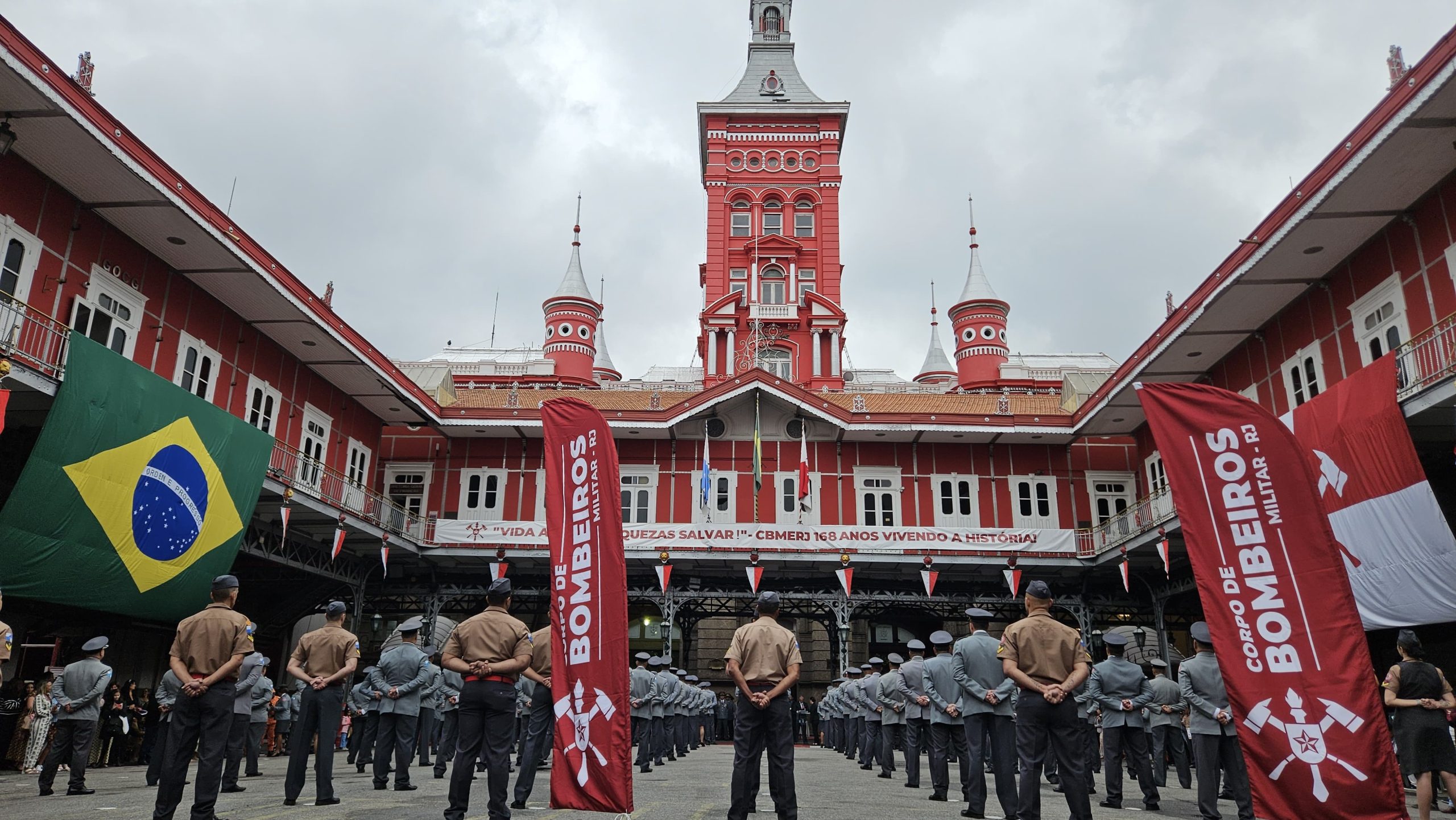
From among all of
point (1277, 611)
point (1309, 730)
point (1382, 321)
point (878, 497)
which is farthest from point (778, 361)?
point (1309, 730)

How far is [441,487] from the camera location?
97.5 ft

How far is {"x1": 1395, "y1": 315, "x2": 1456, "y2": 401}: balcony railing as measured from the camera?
565 inches

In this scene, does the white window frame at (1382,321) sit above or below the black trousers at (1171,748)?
above

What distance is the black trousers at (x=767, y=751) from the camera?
6.43 metres

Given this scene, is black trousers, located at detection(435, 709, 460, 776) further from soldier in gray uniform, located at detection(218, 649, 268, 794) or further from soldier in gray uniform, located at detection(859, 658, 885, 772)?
soldier in gray uniform, located at detection(859, 658, 885, 772)

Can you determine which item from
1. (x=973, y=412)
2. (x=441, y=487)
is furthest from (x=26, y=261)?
(x=973, y=412)

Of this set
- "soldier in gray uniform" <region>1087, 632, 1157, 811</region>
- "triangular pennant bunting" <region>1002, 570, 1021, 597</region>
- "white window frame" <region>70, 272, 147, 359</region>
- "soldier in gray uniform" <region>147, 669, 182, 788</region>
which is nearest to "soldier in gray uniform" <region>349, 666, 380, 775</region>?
"soldier in gray uniform" <region>147, 669, 182, 788</region>

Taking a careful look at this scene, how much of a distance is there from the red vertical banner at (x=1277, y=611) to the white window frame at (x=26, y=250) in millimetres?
17269

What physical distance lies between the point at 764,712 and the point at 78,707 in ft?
28.3

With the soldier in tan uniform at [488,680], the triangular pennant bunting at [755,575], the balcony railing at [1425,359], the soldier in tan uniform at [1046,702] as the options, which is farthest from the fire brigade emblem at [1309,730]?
the triangular pennant bunting at [755,575]

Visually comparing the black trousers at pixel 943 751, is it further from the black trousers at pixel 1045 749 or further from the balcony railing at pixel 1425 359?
the balcony railing at pixel 1425 359

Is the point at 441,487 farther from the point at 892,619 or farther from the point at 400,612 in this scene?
the point at 892,619

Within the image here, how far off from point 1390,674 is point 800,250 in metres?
34.2

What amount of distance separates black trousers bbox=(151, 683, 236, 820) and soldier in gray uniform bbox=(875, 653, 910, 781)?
971 centimetres
